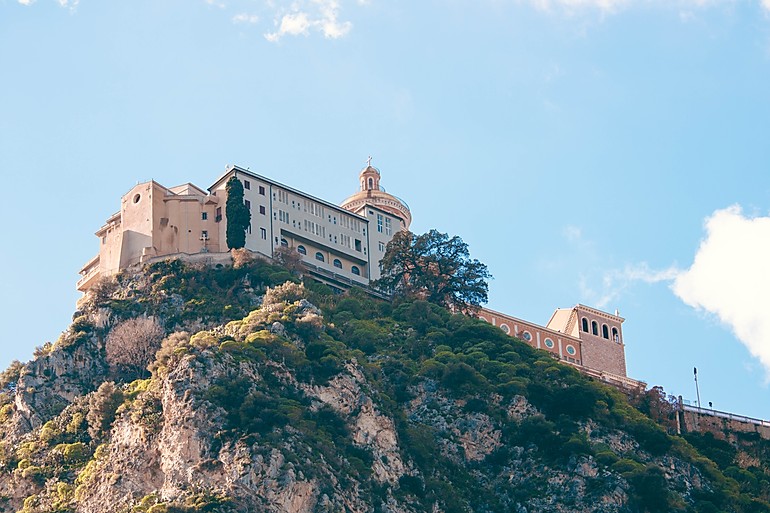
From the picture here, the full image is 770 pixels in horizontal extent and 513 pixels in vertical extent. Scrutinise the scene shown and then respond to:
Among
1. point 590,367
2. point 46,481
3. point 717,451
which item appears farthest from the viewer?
point 590,367

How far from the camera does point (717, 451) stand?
118750 millimetres

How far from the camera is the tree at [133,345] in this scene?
370 feet

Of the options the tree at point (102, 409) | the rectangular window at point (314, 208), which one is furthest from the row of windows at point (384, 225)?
the tree at point (102, 409)

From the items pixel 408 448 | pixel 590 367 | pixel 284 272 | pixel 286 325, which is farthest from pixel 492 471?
pixel 590 367

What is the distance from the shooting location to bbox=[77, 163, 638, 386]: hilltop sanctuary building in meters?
124

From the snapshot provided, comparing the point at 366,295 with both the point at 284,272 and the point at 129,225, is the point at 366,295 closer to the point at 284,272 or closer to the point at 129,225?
the point at 284,272

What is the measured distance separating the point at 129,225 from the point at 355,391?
3100 cm

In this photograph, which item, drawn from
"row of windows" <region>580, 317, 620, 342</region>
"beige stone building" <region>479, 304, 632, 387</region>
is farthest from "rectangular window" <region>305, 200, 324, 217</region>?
"row of windows" <region>580, 317, 620, 342</region>

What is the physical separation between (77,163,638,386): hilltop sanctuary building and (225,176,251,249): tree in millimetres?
617

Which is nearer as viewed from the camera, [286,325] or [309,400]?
[309,400]

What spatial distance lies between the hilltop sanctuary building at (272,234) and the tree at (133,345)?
8440 millimetres

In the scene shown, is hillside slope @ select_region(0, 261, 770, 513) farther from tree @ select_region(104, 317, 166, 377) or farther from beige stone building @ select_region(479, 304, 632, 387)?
beige stone building @ select_region(479, 304, 632, 387)

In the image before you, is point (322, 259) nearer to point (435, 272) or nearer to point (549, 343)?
point (435, 272)

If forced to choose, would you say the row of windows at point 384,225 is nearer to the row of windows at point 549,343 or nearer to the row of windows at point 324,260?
the row of windows at point 324,260
